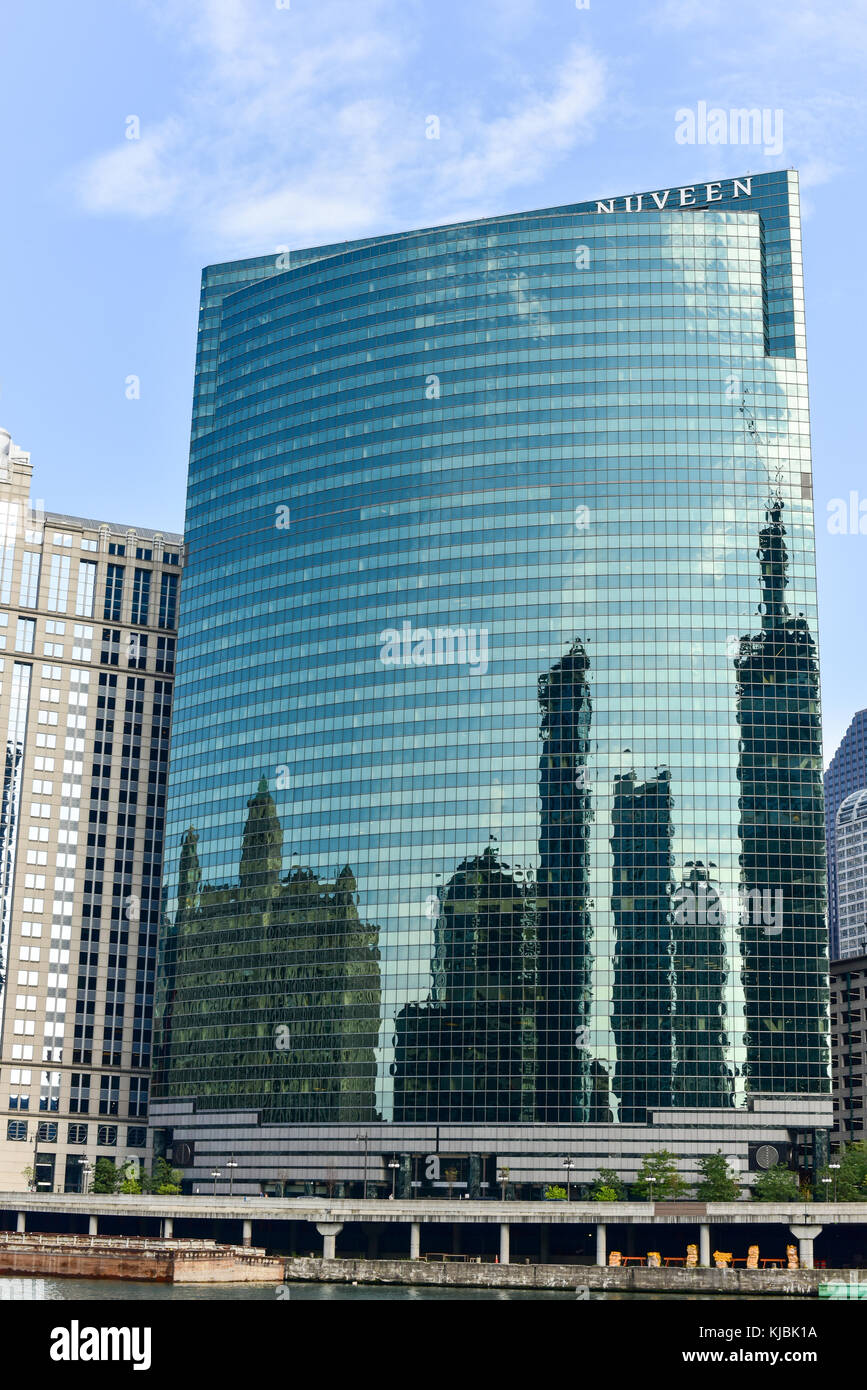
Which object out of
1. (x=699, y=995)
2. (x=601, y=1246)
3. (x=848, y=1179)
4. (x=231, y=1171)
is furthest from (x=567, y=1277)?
(x=231, y=1171)

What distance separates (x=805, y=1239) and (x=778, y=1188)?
695cm

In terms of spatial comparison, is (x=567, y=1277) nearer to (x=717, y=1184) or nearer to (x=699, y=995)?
(x=717, y=1184)

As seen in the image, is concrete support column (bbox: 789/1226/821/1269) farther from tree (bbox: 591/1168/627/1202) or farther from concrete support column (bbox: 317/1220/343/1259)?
concrete support column (bbox: 317/1220/343/1259)

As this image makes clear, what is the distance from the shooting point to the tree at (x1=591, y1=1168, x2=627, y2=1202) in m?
169

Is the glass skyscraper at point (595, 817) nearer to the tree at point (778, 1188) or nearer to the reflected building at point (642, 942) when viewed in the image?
the reflected building at point (642, 942)

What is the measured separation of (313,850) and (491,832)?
26055mm

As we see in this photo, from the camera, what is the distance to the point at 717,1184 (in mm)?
166375

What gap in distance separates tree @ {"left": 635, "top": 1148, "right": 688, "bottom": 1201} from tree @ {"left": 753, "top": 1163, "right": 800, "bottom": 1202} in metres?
8.33

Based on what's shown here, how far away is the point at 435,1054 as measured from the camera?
185000mm

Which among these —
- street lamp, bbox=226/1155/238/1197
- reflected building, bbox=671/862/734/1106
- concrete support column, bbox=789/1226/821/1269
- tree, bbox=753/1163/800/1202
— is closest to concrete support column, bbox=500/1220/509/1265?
reflected building, bbox=671/862/734/1106

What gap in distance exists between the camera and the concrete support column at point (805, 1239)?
166m

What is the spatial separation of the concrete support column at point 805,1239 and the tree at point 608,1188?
1911 centimetres
